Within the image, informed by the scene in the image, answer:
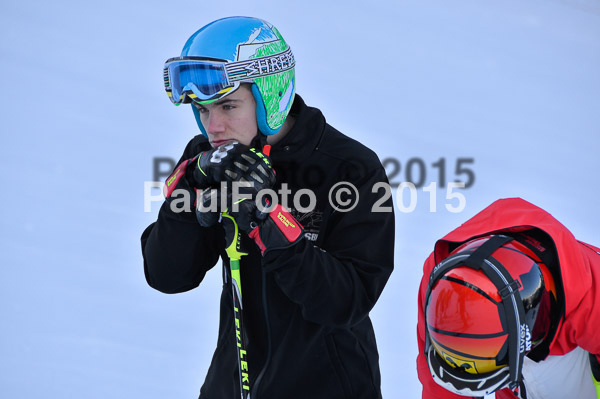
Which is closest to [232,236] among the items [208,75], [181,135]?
[208,75]

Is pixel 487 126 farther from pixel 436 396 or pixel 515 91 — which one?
pixel 436 396

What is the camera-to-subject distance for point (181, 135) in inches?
111

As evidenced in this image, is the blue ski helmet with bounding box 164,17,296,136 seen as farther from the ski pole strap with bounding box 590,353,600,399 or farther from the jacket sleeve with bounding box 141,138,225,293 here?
the ski pole strap with bounding box 590,353,600,399

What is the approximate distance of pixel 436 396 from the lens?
61.7 inches

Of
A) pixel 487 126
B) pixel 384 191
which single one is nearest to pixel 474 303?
pixel 384 191

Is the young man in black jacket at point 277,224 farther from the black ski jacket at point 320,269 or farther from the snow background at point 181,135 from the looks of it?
the snow background at point 181,135

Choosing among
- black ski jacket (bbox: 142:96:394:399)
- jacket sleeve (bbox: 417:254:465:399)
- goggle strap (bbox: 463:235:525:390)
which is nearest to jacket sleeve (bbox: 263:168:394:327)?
black ski jacket (bbox: 142:96:394:399)

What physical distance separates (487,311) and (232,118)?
70 cm

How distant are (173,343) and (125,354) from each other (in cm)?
19

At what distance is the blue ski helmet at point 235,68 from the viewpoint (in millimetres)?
1455
